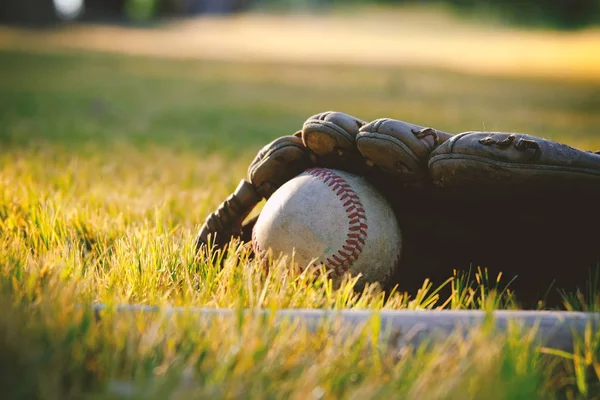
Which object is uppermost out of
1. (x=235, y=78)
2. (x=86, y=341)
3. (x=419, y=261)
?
(x=86, y=341)

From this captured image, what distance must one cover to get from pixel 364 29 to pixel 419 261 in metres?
44.7

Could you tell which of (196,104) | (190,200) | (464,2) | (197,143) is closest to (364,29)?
(464,2)

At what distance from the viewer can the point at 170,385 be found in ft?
5.26

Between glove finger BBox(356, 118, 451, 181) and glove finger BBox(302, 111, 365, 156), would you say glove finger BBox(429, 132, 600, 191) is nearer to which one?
glove finger BBox(356, 118, 451, 181)

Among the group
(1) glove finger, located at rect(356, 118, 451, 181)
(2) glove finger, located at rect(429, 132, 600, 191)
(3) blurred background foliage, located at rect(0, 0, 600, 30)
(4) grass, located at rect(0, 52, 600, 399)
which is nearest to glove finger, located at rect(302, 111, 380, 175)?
(1) glove finger, located at rect(356, 118, 451, 181)

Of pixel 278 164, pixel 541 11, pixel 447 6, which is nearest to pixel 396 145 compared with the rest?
pixel 278 164

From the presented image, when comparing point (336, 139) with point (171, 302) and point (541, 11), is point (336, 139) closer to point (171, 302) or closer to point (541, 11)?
point (171, 302)

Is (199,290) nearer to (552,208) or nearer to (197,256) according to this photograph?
(197,256)

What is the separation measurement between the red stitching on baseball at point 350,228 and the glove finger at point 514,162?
0.36 meters

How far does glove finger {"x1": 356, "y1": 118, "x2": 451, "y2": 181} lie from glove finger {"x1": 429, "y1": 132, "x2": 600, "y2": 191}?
0.08 meters

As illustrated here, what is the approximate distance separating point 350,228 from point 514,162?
0.73 m

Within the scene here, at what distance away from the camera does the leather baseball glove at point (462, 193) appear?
2.67m

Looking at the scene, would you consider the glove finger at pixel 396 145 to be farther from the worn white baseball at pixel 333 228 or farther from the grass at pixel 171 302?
the grass at pixel 171 302

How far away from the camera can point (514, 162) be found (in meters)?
2.65
